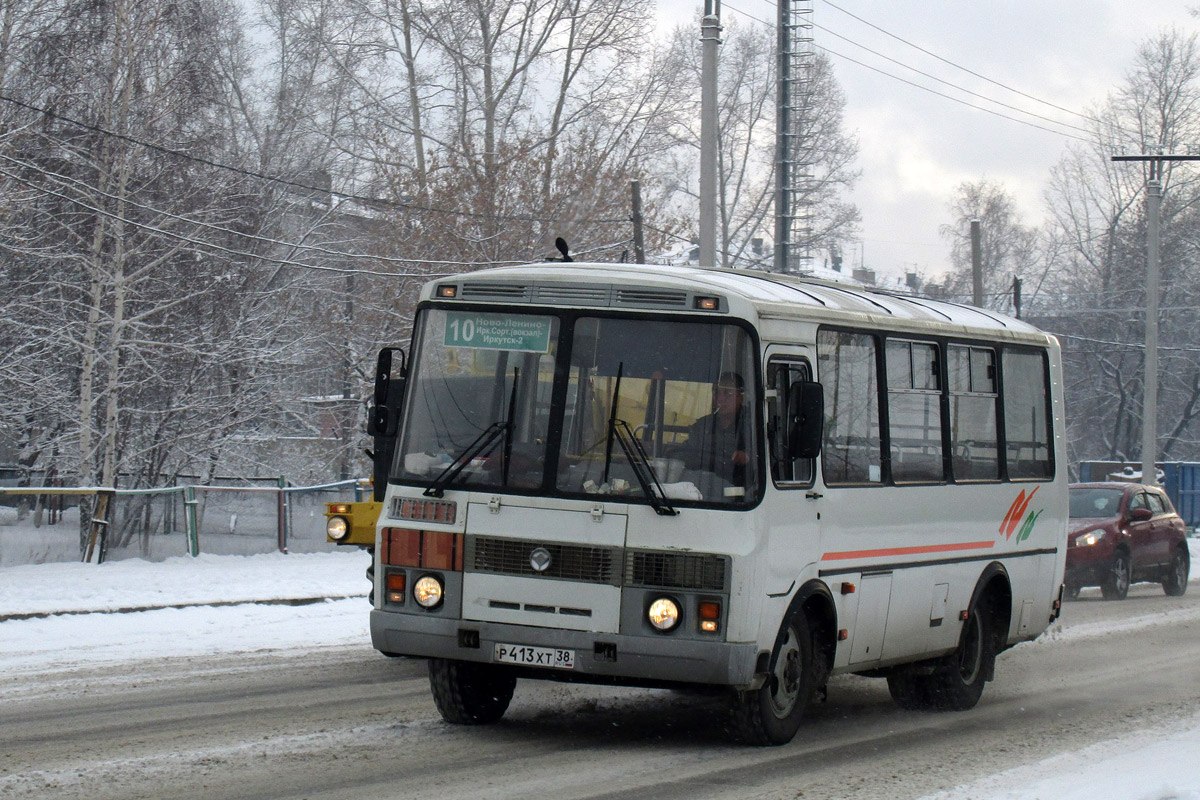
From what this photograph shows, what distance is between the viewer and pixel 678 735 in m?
9.88

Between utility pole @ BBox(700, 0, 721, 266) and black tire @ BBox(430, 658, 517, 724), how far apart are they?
11192 mm

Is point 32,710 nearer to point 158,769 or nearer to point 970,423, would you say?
point 158,769

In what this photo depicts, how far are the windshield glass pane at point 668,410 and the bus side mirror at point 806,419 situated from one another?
23cm

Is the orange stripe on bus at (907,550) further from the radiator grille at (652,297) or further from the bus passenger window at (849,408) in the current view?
the radiator grille at (652,297)

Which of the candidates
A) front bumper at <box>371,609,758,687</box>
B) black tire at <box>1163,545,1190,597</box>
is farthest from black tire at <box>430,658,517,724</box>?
black tire at <box>1163,545,1190,597</box>

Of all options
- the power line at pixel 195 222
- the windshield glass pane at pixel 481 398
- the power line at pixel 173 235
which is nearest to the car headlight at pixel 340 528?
the windshield glass pane at pixel 481 398

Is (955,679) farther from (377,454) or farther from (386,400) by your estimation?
(386,400)

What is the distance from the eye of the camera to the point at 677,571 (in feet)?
28.5

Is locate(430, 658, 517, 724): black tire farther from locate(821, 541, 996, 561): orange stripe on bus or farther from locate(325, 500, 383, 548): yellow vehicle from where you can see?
locate(325, 500, 383, 548): yellow vehicle

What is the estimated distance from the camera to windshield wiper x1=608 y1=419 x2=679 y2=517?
8703mm

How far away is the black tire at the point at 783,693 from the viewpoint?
923 centimetres

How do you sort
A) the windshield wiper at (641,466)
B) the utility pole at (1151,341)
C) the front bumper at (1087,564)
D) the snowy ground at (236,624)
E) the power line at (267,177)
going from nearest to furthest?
the snowy ground at (236,624) → the windshield wiper at (641,466) → the front bumper at (1087,564) → the power line at (267,177) → the utility pole at (1151,341)

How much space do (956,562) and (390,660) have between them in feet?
15.3

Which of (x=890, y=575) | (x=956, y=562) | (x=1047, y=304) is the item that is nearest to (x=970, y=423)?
(x=956, y=562)
